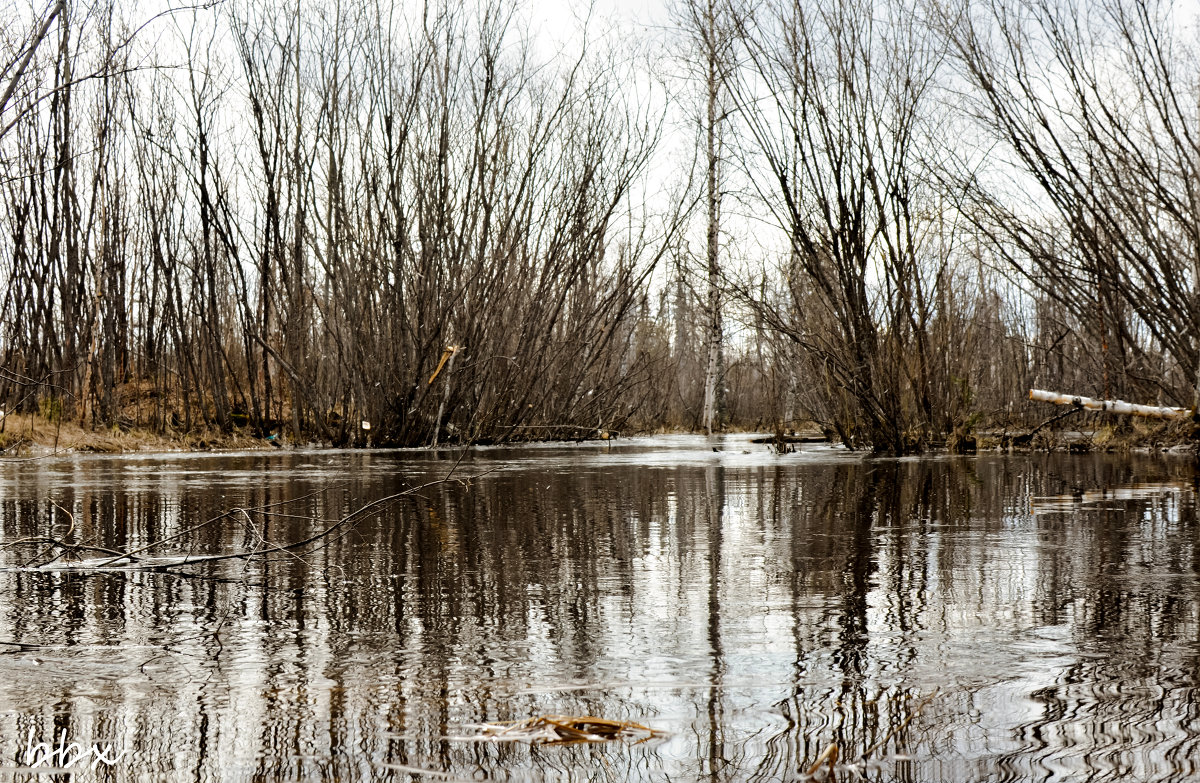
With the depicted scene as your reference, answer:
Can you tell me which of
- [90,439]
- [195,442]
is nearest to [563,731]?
[90,439]

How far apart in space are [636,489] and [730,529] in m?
2.69

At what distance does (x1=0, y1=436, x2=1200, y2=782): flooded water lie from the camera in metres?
2.05

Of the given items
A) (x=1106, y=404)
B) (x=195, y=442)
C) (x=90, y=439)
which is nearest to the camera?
(x=1106, y=404)

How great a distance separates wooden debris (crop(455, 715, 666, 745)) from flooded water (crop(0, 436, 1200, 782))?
0.03 meters

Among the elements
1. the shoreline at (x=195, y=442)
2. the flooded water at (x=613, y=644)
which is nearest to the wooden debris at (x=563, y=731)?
the flooded water at (x=613, y=644)

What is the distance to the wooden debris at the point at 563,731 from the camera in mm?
2139

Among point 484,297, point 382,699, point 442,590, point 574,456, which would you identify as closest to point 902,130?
point 574,456

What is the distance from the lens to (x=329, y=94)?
17.3m

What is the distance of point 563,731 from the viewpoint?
2.17m

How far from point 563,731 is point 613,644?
0.84 meters

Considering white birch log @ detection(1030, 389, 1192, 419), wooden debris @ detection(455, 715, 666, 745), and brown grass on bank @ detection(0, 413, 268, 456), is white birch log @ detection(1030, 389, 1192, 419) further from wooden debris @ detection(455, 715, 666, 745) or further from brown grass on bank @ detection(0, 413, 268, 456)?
brown grass on bank @ detection(0, 413, 268, 456)

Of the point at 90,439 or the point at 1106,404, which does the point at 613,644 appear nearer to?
the point at 1106,404

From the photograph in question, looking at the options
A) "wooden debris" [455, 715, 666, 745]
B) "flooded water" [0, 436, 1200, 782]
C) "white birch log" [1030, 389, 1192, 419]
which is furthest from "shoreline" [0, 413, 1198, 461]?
"wooden debris" [455, 715, 666, 745]

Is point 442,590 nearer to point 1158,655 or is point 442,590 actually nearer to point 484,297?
point 1158,655
